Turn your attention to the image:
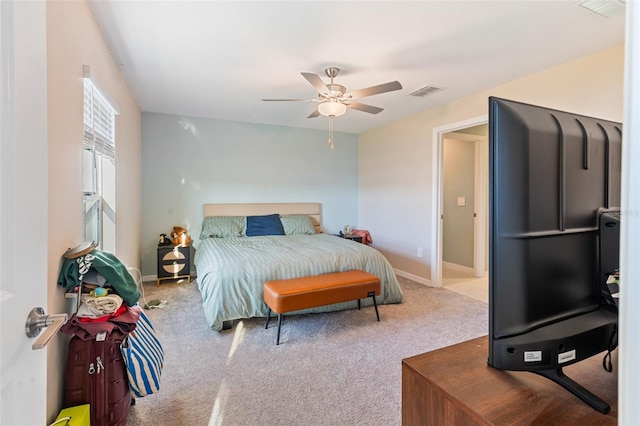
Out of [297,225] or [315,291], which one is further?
[297,225]

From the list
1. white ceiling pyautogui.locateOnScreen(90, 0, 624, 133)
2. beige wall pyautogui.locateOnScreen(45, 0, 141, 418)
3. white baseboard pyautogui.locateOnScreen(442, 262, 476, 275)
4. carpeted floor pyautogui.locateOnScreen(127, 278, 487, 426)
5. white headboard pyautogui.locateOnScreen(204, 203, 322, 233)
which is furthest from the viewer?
white baseboard pyautogui.locateOnScreen(442, 262, 476, 275)

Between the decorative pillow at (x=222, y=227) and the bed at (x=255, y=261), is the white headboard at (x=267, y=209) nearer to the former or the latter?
the bed at (x=255, y=261)

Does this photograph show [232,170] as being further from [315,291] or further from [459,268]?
[459,268]

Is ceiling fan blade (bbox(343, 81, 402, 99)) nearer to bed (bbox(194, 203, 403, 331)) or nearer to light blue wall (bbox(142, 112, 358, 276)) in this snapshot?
bed (bbox(194, 203, 403, 331))

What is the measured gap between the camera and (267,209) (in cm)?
505

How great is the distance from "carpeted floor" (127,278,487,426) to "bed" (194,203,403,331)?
0.20m

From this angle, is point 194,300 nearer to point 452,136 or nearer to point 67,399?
point 67,399

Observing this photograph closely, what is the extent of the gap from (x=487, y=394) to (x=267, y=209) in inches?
176

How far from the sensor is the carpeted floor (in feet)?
5.65

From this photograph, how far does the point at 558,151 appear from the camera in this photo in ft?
2.62

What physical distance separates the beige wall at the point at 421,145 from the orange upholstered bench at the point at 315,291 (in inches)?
67.3

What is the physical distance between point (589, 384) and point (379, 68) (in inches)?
105

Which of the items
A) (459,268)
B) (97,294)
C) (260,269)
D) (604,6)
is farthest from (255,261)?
(459,268)

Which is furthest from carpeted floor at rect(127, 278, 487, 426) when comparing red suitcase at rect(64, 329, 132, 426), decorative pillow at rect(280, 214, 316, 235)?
decorative pillow at rect(280, 214, 316, 235)
